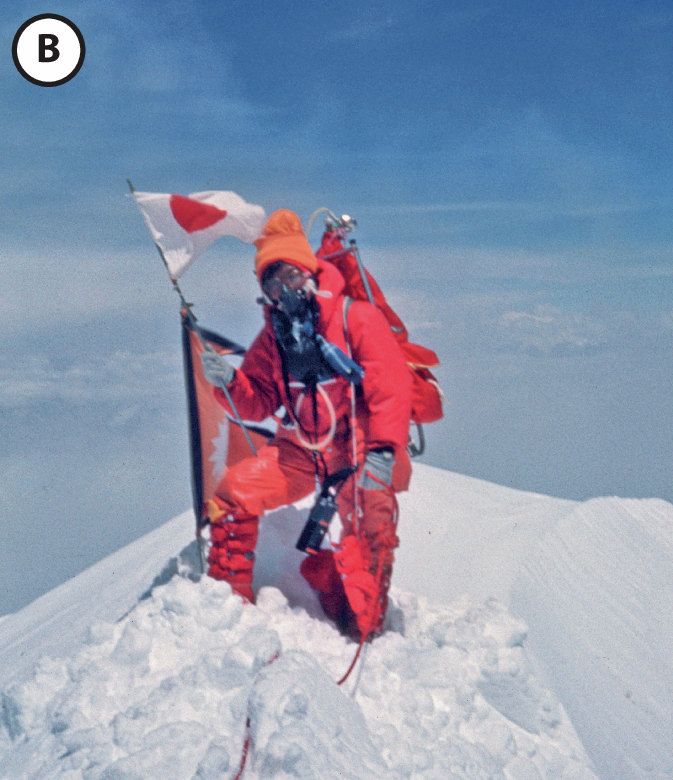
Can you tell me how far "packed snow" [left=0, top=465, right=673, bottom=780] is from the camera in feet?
6.17

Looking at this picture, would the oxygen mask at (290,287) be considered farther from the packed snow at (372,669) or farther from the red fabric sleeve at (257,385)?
the packed snow at (372,669)

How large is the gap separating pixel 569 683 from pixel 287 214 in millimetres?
2655

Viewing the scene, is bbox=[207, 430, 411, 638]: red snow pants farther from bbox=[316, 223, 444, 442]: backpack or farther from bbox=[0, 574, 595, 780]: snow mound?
bbox=[316, 223, 444, 442]: backpack

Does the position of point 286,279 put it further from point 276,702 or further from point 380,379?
point 276,702

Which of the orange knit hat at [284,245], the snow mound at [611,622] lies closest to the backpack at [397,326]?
the orange knit hat at [284,245]

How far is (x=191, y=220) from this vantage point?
111 inches

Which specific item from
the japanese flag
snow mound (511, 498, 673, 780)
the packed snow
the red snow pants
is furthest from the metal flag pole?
snow mound (511, 498, 673, 780)

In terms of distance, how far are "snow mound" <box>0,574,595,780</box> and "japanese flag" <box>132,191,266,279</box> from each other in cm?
151

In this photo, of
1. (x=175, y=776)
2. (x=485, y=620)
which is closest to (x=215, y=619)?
(x=175, y=776)

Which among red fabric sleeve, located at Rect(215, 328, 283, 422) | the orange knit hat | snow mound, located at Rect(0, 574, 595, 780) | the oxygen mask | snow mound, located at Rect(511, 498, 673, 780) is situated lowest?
snow mound, located at Rect(511, 498, 673, 780)

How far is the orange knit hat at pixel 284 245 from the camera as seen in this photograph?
285 cm

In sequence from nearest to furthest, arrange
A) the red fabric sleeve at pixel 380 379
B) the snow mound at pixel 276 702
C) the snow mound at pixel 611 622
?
the snow mound at pixel 276 702, the snow mound at pixel 611 622, the red fabric sleeve at pixel 380 379

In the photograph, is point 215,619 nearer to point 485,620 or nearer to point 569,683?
point 485,620

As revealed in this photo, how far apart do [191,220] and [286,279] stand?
51 cm
